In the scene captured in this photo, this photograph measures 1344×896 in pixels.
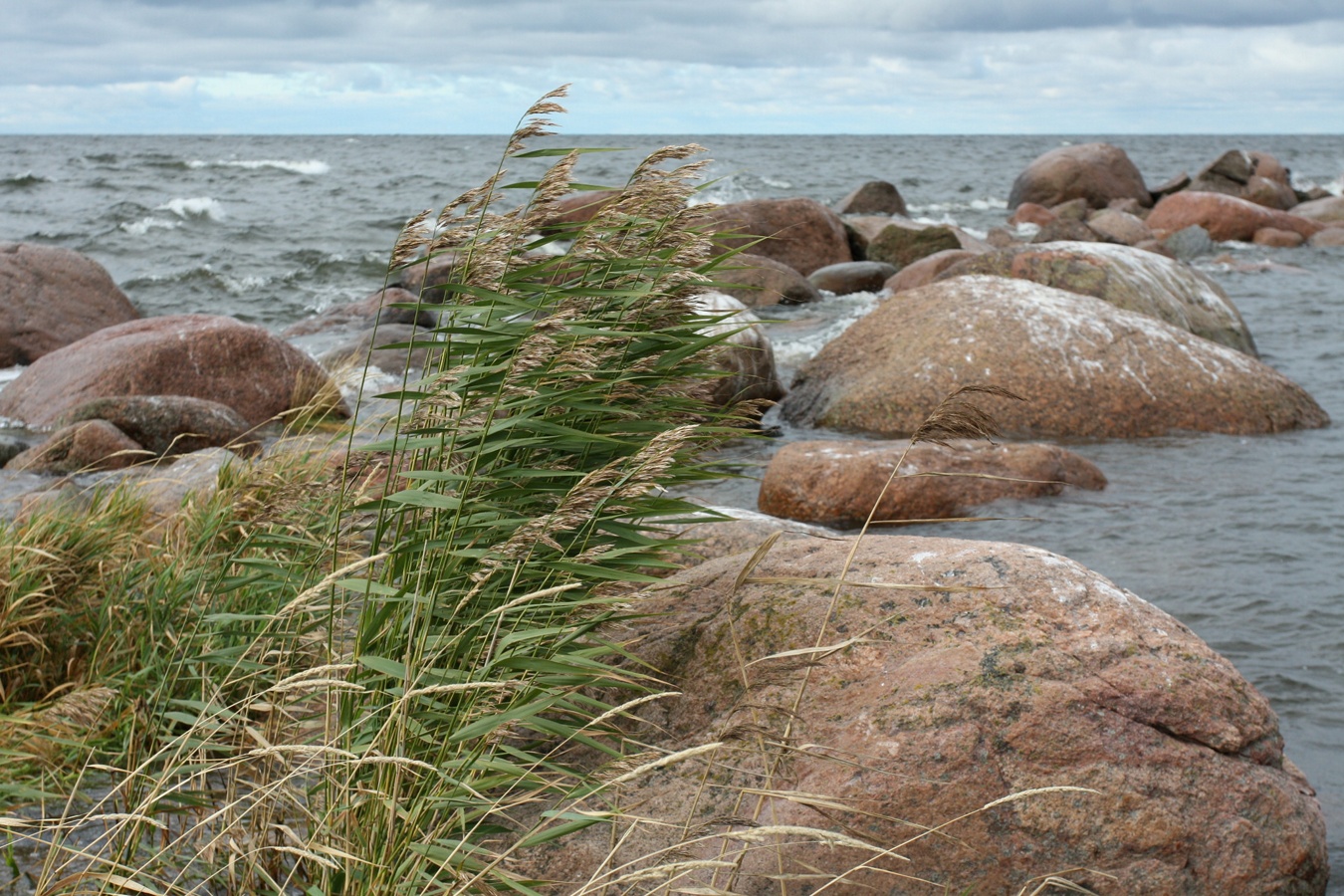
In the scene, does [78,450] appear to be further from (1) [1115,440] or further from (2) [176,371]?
(1) [1115,440]

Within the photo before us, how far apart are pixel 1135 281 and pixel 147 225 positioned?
68.9 feet

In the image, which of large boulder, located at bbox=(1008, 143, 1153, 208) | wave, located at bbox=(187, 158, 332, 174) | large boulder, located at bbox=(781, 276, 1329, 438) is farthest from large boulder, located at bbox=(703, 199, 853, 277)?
wave, located at bbox=(187, 158, 332, 174)

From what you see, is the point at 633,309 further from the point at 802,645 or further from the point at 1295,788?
the point at 1295,788

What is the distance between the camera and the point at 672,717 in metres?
2.99

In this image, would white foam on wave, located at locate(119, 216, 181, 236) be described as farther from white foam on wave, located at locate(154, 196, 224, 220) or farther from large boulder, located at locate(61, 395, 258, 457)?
large boulder, located at locate(61, 395, 258, 457)

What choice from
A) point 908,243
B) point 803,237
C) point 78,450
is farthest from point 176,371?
point 908,243

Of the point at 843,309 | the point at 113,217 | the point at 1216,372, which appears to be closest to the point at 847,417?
the point at 1216,372

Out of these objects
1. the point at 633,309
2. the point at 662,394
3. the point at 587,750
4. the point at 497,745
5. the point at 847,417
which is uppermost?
the point at 633,309

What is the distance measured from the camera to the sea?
540cm

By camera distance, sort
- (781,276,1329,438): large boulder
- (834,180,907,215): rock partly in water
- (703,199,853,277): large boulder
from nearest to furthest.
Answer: (781,276,1329,438): large boulder → (703,199,853,277): large boulder → (834,180,907,215): rock partly in water

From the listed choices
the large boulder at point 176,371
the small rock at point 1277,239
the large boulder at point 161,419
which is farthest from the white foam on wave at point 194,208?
the small rock at point 1277,239

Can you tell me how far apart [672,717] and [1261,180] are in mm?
29440

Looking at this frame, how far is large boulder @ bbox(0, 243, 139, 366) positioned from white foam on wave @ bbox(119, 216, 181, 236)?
1160 centimetres

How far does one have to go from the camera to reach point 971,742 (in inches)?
108
